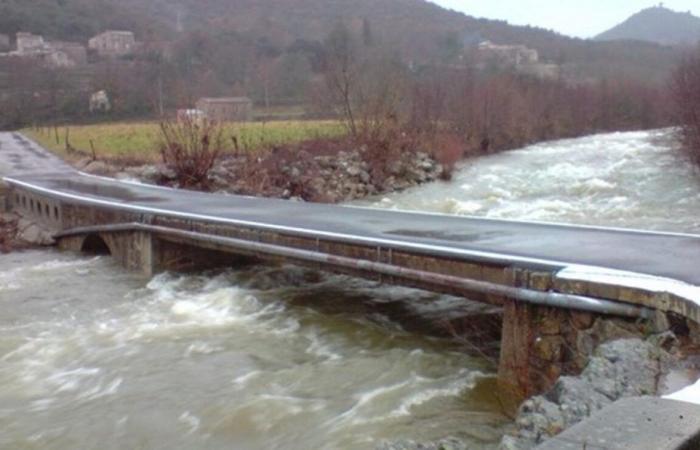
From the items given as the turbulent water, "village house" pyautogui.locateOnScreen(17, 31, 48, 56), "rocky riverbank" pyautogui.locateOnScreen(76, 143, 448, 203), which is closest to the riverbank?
"rocky riverbank" pyautogui.locateOnScreen(76, 143, 448, 203)

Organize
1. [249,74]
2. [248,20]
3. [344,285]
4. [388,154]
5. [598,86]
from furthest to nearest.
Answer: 1. [248,20]
2. [249,74]
3. [598,86]
4. [388,154]
5. [344,285]

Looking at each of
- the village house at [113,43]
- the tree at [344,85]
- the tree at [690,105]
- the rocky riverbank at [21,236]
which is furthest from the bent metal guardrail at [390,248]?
the village house at [113,43]

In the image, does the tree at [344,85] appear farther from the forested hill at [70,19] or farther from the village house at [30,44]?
the forested hill at [70,19]

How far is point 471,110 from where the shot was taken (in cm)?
4800

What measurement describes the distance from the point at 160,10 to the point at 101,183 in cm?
13797

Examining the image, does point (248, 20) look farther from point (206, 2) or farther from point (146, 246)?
point (146, 246)

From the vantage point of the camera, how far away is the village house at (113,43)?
112 m

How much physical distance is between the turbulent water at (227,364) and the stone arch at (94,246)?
115cm

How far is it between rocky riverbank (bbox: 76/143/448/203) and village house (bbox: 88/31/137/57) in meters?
84.8

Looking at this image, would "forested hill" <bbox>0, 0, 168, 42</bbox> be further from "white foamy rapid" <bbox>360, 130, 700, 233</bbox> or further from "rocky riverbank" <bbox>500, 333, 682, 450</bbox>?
"rocky riverbank" <bbox>500, 333, 682, 450</bbox>

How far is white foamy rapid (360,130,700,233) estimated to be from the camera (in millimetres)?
22422

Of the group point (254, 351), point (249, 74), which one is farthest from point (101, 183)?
point (249, 74)

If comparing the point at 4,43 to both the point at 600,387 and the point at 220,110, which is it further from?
the point at 600,387

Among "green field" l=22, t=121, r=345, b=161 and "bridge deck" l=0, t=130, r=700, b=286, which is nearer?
"bridge deck" l=0, t=130, r=700, b=286
